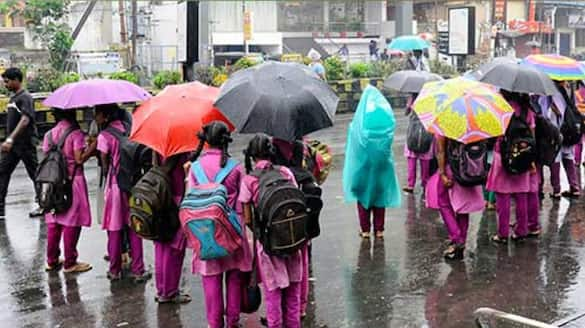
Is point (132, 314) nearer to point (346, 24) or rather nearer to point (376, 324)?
point (376, 324)

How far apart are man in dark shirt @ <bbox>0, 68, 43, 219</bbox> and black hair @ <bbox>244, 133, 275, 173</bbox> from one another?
4.33 m

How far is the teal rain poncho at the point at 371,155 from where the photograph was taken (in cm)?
678

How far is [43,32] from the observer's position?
31.6 meters

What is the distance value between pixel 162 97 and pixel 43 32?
28525mm

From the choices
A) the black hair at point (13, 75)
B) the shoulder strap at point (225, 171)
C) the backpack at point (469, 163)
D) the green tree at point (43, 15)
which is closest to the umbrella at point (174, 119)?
the shoulder strap at point (225, 171)

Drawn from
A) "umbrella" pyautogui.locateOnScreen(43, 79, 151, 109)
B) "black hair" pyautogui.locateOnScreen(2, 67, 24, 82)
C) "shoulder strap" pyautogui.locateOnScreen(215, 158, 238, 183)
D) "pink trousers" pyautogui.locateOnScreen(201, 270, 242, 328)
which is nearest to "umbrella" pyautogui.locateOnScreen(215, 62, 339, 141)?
"shoulder strap" pyautogui.locateOnScreen(215, 158, 238, 183)

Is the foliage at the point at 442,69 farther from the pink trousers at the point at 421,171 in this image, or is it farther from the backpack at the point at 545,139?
the backpack at the point at 545,139

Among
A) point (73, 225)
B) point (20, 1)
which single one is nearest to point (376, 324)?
point (73, 225)

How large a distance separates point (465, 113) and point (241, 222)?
2.32 metres

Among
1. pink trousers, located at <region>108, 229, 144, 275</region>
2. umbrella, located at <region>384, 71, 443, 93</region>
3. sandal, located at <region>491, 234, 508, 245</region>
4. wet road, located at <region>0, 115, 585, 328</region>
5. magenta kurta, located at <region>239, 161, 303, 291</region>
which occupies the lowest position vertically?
wet road, located at <region>0, 115, 585, 328</region>

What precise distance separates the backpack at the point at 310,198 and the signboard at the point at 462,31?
13122mm

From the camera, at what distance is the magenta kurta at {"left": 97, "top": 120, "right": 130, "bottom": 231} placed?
5926 millimetres

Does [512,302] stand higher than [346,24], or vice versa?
[346,24]

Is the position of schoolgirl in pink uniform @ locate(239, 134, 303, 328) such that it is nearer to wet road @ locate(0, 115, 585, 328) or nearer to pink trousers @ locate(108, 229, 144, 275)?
wet road @ locate(0, 115, 585, 328)
